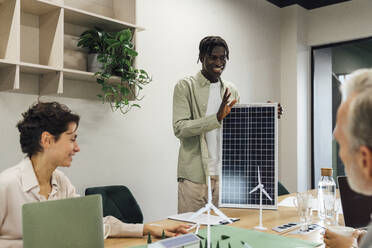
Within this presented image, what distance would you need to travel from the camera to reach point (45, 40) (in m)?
2.51

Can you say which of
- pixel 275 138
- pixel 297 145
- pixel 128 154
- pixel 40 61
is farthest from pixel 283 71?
pixel 40 61

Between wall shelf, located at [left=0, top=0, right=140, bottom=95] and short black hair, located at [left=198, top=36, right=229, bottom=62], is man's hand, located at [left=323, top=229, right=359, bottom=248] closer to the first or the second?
short black hair, located at [left=198, top=36, right=229, bottom=62]

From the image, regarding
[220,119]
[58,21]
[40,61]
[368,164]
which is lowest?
[368,164]

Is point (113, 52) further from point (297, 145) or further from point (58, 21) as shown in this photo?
point (297, 145)

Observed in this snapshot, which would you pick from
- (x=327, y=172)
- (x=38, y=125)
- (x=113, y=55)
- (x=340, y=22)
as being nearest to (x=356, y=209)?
(x=327, y=172)

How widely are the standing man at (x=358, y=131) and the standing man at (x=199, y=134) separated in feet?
5.04

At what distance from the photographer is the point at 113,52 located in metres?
2.62

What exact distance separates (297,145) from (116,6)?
2.92m

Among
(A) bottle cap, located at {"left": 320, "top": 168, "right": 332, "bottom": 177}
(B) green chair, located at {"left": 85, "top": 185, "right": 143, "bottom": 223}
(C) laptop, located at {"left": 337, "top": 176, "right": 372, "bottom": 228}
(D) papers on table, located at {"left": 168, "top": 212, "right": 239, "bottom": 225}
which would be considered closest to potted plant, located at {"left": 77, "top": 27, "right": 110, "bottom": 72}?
(B) green chair, located at {"left": 85, "top": 185, "right": 143, "bottom": 223}

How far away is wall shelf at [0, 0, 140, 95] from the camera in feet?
7.23

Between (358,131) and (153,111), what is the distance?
107 inches

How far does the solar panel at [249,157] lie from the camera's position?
2180mm

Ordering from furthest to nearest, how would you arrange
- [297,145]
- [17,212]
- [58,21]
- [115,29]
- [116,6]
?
1. [297,145]
2. [116,6]
3. [115,29]
4. [58,21]
5. [17,212]

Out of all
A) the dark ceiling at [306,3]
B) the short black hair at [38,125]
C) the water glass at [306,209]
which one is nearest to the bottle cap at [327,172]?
the water glass at [306,209]
